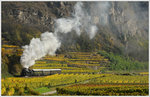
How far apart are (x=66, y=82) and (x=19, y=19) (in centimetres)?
1370

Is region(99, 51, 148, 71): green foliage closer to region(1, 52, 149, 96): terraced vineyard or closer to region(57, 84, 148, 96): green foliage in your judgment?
region(1, 52, 149, 96): terraced vineyard

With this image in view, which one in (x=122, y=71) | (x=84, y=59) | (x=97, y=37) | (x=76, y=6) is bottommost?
(x=122, y=71)

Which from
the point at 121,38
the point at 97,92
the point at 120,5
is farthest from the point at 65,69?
the point at 120,5

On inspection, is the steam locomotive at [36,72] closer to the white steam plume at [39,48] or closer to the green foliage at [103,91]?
the white steam plume at [39,48]

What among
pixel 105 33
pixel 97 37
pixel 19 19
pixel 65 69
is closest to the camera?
pixel 65 69

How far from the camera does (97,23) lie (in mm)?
50156

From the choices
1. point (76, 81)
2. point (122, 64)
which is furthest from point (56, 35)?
point (122, 64)

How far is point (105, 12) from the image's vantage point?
54812 millimetres

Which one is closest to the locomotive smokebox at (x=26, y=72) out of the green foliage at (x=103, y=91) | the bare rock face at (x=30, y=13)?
the green foliage at (x=103, y=91)

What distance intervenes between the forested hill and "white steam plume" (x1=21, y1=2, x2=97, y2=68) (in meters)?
1.08

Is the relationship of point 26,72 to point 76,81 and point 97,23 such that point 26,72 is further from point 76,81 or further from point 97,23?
point 97,23

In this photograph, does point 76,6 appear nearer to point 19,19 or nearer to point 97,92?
point 19,19

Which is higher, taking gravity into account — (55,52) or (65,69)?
(55,52)

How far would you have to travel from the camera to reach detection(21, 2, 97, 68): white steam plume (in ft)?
90.8
